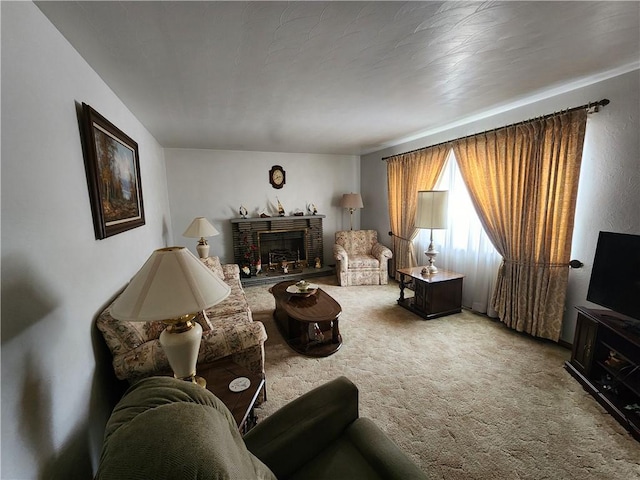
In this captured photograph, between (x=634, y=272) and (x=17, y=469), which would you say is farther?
(x=634, y=272)

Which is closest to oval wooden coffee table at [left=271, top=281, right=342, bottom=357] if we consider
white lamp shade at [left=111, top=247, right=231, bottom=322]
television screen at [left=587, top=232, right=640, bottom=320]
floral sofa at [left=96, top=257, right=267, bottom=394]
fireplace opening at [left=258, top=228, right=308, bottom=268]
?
floral sofa at [left=96, top=257, right=267, bottom=394]

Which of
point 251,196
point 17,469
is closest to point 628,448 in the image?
point 17,469

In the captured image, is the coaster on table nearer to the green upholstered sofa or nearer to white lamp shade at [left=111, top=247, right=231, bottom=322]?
the green upholstered sofa

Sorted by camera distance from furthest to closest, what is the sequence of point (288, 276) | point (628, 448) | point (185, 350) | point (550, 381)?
point (288, 276) → point (550, 381) → point (628, 448) → point (185, 350)

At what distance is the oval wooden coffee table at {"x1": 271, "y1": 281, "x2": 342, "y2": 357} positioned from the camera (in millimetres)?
2453

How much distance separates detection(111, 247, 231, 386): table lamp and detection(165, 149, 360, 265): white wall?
12.5 ft

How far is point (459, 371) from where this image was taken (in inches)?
86.4

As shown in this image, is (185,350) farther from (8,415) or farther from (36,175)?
(36,175)

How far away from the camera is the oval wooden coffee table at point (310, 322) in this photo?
2.45m

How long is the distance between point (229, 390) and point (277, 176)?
13.6 feet

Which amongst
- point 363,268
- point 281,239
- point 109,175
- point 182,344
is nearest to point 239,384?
point 182,344

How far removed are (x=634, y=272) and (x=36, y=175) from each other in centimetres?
343

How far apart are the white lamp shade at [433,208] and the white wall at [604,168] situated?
3.51 feet

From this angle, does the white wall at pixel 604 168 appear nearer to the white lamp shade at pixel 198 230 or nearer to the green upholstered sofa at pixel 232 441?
the green upholstered sofa at pixel 232 441
